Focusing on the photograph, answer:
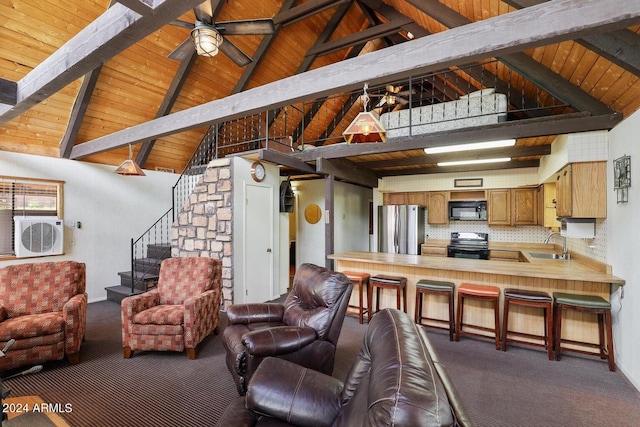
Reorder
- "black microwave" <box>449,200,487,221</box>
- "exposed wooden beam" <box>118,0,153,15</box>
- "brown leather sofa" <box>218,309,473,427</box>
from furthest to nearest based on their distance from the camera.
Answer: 1. "black microwave" <box>449,200,487,221</box>
2. "exposed wooden beam" <box>118,0,153,15</box>
3. "brown leather sofa" <box>218,309,473,427</box>

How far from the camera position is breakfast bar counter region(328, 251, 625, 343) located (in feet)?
10.5

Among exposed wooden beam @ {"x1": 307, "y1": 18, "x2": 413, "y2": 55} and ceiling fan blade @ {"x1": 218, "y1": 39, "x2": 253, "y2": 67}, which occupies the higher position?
exposed wooden beam @ {"x1": 307, "y1": 18, "x2": 413, "y2": 55}

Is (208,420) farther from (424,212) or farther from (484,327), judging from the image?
(424,212)

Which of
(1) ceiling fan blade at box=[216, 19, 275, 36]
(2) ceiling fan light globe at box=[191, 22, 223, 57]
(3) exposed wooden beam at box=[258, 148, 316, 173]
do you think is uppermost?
(1) ceiling fan blade at box=[216, 19, 275, 36]

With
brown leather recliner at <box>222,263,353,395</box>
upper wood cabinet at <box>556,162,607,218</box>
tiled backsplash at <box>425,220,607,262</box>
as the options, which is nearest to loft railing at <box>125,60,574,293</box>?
upper wood cabinet at <box>556,162,607,218</box>

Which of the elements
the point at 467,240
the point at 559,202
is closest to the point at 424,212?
the point at 467,240

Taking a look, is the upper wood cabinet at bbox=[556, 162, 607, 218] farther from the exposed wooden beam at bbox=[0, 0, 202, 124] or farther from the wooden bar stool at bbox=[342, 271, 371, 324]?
the exposed wooden beam at bbox=[0, 0, 202, 124]

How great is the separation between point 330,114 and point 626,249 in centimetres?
661

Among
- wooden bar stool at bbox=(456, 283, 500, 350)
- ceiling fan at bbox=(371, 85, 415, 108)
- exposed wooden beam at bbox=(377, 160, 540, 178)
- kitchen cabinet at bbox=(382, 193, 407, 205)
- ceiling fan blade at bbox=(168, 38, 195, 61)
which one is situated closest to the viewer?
wooden bar stool at bbox=(456, 283, 500, 350)

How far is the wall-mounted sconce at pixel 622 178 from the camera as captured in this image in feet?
8.79

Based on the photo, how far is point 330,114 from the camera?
809cm

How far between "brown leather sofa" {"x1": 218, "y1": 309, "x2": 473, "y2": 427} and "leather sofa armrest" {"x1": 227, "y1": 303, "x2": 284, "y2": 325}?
3.72 ft

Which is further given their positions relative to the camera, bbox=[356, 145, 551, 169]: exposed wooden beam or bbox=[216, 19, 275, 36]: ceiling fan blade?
bbox=[356, 145, 551, 169]: exposed wooden beam

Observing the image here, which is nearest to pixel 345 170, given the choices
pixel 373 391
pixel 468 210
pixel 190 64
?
pixel 468 210
